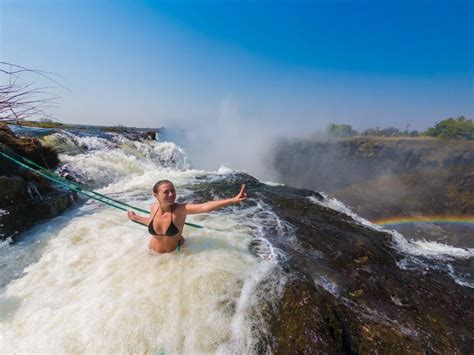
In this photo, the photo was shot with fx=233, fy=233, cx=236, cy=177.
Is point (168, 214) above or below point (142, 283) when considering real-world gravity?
above

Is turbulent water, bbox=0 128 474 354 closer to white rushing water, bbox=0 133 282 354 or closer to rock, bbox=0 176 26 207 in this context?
white rushing water, bbox=0 133 282 354

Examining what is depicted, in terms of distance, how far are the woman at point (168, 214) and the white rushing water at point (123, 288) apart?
21cm

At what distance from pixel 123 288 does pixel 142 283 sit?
0.24m

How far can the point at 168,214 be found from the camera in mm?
3521

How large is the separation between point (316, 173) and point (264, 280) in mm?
36525

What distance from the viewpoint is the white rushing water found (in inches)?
96.9

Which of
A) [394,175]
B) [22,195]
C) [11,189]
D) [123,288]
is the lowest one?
[394,175]

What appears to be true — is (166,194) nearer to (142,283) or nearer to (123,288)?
(142,283)

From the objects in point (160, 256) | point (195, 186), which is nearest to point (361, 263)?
point (160, 256)

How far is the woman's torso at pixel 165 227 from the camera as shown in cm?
351

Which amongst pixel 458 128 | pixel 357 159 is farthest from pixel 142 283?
pixel 458 128

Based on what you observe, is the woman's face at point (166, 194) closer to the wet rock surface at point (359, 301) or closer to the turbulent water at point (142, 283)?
the turbulent water at point (142, 283)

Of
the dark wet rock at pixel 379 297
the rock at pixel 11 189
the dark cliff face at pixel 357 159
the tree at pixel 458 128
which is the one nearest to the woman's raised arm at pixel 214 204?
the dark wet rock at pixel 379 297

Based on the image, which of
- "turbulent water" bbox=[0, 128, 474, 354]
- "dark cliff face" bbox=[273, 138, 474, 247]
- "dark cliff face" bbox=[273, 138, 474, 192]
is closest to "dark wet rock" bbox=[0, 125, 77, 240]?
"turbulent water" bbox=[0, 128, 474, 354]
